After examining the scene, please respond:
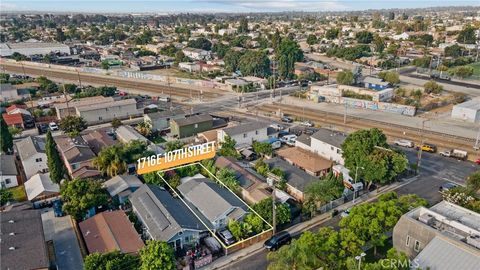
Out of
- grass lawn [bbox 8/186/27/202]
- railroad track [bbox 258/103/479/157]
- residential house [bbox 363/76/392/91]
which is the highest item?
residential house [bbox 363/76/392/91]

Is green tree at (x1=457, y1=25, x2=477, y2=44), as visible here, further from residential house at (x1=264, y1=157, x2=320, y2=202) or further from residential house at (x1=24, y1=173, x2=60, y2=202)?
A: residential house at (x1=24, y1=173, x2=60, y2=202)

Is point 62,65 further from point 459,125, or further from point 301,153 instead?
point 459,125

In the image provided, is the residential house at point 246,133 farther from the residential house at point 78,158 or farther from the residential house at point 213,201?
the residential house at point 78,158

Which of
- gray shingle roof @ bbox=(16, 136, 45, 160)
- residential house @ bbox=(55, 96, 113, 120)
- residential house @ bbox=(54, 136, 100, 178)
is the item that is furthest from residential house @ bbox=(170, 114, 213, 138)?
residential house @ bbox=(55, 96, 113, 120)

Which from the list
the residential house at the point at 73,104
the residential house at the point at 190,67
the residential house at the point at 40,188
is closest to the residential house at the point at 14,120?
the residential house at the point at 73,104

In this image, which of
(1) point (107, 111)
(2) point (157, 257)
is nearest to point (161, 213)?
(2) point (157, 257)

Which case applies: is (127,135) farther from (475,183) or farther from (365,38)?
(365,38)

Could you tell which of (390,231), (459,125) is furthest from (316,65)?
(390,231)
